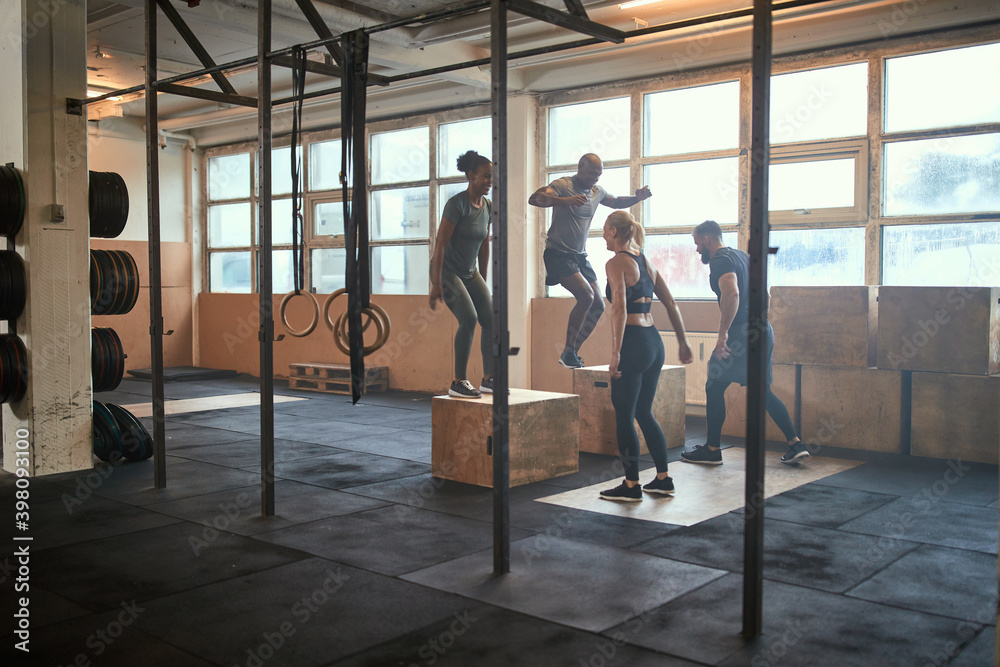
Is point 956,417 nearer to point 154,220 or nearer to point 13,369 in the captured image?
point 154,220

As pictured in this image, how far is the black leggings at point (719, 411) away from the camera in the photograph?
6152mm

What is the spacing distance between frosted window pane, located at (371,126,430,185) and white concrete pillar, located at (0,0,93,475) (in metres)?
5.03

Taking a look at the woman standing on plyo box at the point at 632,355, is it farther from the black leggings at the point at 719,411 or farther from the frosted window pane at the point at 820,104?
the frosted window pane at the point at 820,104

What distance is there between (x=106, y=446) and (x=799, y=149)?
6427 millimetres

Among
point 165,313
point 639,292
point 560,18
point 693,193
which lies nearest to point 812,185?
point 693,193

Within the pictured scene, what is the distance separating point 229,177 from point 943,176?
34.4 feet

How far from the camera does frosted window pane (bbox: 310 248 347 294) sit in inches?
465

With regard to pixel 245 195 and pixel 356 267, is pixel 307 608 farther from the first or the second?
pixel 245 195

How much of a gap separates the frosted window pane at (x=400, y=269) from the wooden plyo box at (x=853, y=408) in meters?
5.26

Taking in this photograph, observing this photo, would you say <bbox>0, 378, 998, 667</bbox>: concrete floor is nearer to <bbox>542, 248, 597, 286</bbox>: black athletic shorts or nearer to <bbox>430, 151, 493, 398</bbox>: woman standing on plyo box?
<bbox>430, 151, 493, 398</bbox>: woman standing on plyo box

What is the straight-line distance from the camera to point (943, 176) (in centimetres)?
698

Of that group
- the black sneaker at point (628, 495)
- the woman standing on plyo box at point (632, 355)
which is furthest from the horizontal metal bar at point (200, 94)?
the black sneaker at point (628, 495)

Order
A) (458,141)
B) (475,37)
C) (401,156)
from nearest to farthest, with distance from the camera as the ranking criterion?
(475,37)
(458,141)
(401,156)

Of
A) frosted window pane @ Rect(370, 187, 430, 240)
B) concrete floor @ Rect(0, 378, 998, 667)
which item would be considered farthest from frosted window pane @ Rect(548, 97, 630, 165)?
concrete floor @ Rect(0, 378, 998, 667)
